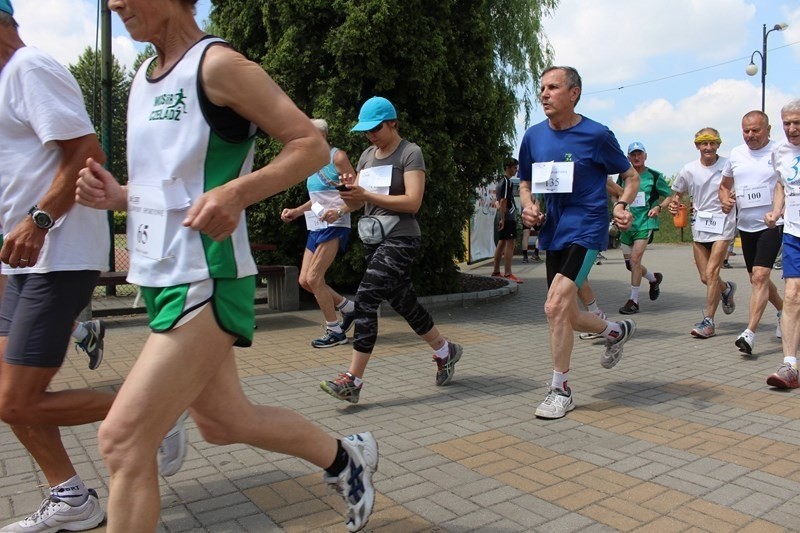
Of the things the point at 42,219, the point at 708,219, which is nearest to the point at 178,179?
the point at 42,219

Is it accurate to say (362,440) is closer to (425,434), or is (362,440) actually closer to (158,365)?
(158,365)

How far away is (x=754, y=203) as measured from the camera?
21.5 ft

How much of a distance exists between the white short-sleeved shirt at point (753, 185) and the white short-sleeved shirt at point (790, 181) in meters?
1.11

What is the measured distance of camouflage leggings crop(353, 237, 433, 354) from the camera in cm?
473

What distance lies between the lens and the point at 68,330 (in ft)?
9.36

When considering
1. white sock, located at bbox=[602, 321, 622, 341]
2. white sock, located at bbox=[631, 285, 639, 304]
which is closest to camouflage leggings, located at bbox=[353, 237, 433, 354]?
white sock, located at bbox=[602, 321, 622, 341]

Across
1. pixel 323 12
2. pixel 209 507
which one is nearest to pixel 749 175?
pixel 323 12

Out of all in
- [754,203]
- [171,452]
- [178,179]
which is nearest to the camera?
[178,179]

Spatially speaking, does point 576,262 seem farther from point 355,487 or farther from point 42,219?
point 42,219

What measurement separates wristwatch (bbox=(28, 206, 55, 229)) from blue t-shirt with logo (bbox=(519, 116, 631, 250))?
3085 mm

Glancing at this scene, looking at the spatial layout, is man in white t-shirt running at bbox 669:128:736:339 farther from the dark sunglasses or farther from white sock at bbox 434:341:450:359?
the dark sunglasses

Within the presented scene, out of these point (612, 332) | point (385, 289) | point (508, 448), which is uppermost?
point (385, 289)

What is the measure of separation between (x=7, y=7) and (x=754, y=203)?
6021mm

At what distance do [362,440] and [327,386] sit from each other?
1.74m
